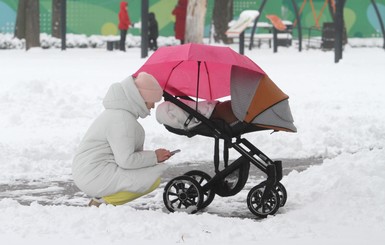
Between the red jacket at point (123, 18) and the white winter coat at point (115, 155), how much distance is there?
887 inches

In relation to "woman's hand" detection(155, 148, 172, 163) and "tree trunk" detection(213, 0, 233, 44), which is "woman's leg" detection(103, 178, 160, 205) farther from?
"tree trunk" detection(213, 0, 233, 44)

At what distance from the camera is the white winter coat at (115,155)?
8.34 m

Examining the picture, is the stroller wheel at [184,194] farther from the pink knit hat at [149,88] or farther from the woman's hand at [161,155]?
the pink knit hat at [149,88]

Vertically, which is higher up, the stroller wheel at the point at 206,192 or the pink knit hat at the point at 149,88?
the pink knit hat at the point at 149,88

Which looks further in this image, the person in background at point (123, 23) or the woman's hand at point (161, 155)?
the person in background at point (123, 23)

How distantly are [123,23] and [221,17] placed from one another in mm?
5251

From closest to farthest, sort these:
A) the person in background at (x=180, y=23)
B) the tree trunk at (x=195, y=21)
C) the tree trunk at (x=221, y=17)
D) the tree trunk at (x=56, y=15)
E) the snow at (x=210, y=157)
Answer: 1. the snow at (x=210, y=157)
2. the tree trunk at (x=195, y=21)
3. the person in background at (x=180, y=23)
4. the tree trunk at (x=56, y=15)
5. the tree trunk at (x=221, y=17)

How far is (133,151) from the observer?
8.38 meters

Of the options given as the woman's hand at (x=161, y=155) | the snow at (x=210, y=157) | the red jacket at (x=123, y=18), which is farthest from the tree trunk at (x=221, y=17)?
the woman's hand at (x=161, y=155)

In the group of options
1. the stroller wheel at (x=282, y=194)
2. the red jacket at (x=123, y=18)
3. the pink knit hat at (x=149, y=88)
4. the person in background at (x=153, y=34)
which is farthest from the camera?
the person in background at (x=153, y=34)

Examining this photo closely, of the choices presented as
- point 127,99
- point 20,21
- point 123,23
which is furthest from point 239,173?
point 20,21

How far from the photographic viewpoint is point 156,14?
3488cm

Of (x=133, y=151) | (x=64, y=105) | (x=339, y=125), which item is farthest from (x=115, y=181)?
(x=64, y=105)

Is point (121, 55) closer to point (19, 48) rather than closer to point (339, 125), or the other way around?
point (19, 48)
